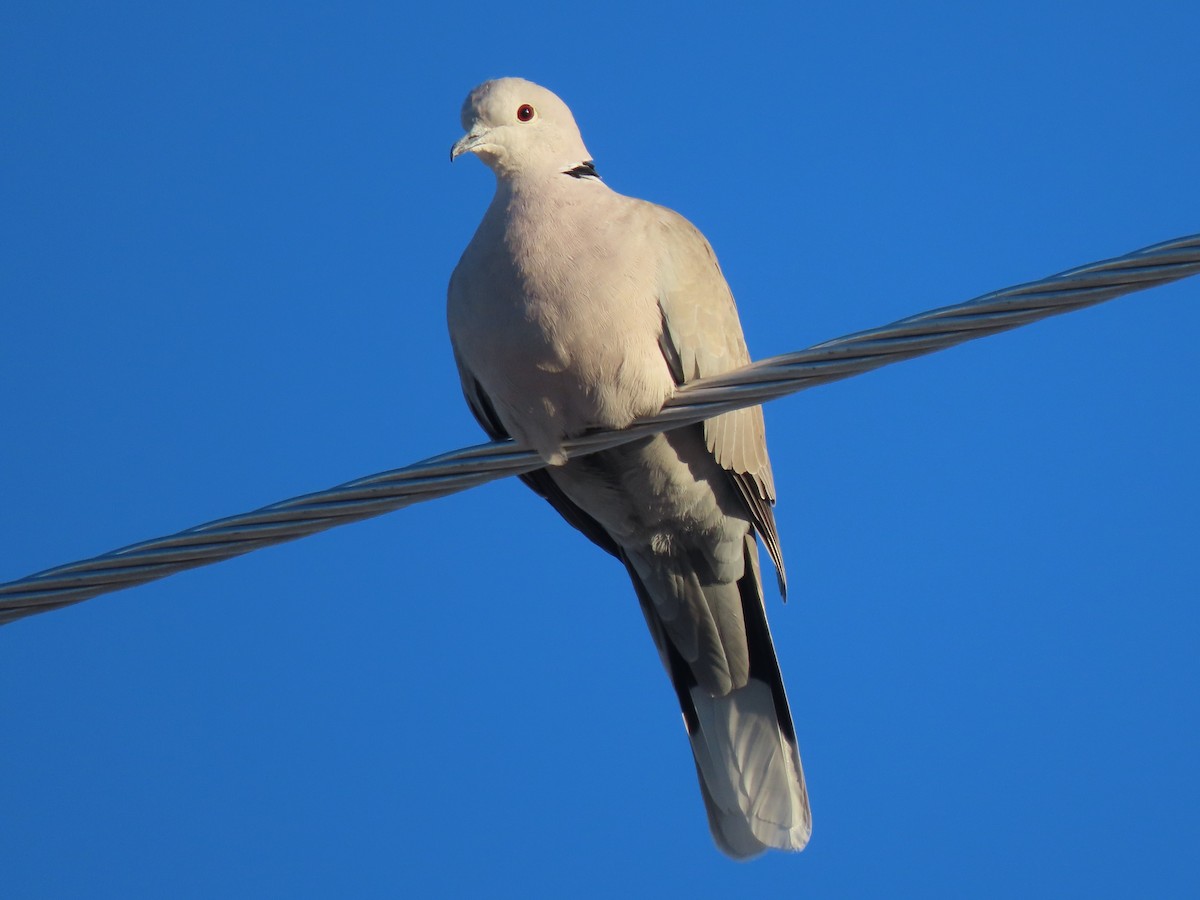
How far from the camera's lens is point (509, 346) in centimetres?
411

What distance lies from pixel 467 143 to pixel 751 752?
2.05m

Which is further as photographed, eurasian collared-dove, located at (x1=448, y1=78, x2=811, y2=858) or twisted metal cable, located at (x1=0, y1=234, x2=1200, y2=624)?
eurasian collared-dove, located at (x1=448, y1=78, x2=811, y2=858)

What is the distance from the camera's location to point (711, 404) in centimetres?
334

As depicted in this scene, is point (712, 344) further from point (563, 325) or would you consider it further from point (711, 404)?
point (711, 404)

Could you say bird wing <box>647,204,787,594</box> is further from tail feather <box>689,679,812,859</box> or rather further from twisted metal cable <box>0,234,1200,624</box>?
twisted metal cable <box>0,234,1200,624</box>

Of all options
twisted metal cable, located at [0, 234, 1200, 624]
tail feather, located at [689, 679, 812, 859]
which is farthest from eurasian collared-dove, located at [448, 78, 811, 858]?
twisted metal cable, located at [0, 234, 1200, 624]

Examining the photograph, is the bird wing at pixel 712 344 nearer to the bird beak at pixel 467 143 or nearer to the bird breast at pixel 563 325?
the bird breast at pixel 563 325

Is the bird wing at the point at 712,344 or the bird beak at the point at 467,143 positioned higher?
the bird beak at the point at 467,143

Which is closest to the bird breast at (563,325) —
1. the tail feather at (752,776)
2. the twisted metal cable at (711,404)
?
the twisted metal cable at (711,404)

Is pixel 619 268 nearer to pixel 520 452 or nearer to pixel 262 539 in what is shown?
pixel 520 452

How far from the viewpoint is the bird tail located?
4895mm

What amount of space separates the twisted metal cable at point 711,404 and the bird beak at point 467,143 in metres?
1.57

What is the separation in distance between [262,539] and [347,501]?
0.18 metres

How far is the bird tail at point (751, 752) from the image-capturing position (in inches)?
193
